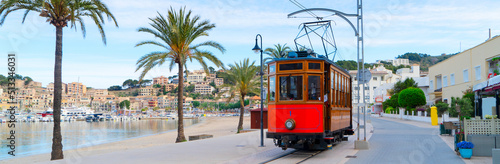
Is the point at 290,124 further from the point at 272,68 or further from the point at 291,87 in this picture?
the point at 272,68

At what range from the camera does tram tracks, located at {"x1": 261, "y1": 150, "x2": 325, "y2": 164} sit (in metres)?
12.4

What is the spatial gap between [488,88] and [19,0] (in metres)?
18.1

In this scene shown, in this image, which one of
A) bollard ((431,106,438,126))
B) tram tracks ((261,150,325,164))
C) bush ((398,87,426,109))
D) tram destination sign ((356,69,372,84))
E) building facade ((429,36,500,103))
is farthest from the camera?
bush ((398,87,426,109))

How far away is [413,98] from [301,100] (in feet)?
149

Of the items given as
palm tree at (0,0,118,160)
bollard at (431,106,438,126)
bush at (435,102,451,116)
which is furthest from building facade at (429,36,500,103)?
palm tree at (0,0,118,160)

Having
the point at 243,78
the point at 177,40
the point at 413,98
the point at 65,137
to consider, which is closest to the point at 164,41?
the point at 177,40

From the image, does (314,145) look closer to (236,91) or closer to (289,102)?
(289,102)

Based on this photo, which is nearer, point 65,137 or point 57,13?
point 57,13

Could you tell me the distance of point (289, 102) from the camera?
13.0 meters

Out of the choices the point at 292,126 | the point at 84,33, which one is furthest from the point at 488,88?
the point at 84,33

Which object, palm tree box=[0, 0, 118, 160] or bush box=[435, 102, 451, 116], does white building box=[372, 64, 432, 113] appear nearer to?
bush box=[435, 102, 451, 116]

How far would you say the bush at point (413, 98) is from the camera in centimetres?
5378

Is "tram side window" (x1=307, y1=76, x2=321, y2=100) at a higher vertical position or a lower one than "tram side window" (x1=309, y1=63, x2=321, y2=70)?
lower

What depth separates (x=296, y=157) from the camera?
525 inches
